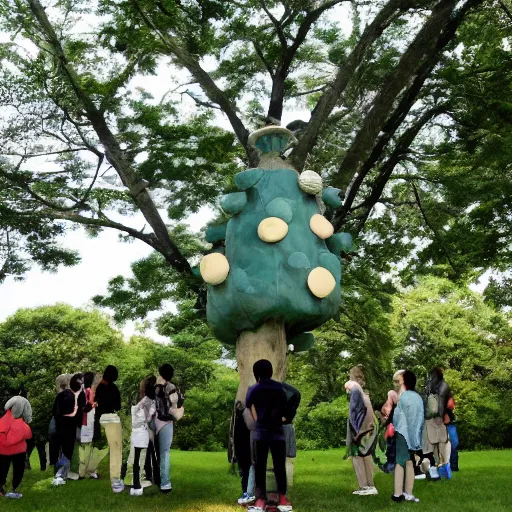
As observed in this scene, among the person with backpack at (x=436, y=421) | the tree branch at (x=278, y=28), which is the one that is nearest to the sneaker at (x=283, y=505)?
the person with backpack at (x=436, y=421)

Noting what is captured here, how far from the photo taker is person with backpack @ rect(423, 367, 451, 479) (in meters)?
9.27

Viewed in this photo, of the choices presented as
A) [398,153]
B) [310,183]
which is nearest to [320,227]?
[310,183]

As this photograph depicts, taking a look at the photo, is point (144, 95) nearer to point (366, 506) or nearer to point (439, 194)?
point (439, 194)

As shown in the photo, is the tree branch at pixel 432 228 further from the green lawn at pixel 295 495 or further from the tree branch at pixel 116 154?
the tree branch at pixel 116 154

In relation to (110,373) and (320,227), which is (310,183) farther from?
(110,373)

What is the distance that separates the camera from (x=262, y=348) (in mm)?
7496

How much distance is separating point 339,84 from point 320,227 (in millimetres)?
4276

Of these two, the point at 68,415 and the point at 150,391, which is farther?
the point at 68,415

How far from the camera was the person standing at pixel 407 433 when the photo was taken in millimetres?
7086

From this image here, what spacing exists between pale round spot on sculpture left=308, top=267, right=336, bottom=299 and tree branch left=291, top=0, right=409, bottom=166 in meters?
3.58

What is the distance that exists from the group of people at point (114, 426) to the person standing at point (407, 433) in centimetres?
257

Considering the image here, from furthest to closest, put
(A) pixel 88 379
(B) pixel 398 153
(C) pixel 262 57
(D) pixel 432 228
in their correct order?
(D) pixel 432 228, (C) pixel 262 57, (B) pixel 398 153, (A) pixel 88 379

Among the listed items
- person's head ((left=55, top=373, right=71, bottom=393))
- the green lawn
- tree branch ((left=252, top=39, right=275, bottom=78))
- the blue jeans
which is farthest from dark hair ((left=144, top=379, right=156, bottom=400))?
tree branch ((left=252, top=39, right=275, bottom=78))

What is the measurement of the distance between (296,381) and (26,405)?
14.7m
